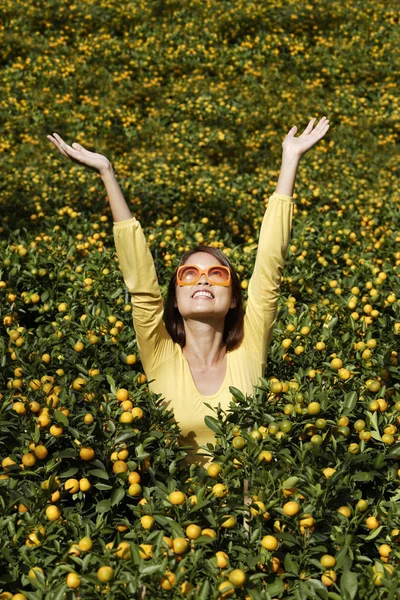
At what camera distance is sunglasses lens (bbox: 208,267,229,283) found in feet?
8.89

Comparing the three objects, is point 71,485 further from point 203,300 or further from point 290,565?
Result: point 203,300

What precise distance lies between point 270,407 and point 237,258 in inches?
101

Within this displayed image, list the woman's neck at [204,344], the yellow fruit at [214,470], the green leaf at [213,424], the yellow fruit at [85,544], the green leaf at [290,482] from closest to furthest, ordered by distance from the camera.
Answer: the yellow fruit at [85,544]
the green leaf at [290,482]
the yellow fruit at [214,470]
the green leaf at [213,424]
the woman's neck at [204,344]

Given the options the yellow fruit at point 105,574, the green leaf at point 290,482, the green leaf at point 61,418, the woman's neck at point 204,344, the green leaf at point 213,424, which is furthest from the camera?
the woman's neck at point 204,344

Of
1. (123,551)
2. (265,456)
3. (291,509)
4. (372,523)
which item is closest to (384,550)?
(372,523)

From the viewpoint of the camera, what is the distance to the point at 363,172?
8.97m

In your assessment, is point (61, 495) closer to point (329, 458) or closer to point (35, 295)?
point (329, 458)

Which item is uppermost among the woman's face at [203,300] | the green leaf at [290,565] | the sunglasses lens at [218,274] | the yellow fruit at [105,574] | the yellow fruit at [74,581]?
the sunglasses lens at [218,274]

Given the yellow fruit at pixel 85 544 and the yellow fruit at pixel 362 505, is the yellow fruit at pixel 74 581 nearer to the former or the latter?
the yellow fruit at pixel 85 544

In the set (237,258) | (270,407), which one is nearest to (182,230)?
(237,258)

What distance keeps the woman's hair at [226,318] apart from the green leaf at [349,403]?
2.14 feet

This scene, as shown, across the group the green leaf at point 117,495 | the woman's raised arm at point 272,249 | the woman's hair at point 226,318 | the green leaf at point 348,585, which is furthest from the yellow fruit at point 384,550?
the woman's hair at point 226,318

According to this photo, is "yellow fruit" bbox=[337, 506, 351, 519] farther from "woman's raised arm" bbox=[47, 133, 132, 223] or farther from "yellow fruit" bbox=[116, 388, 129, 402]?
"woman's raised arm" bbox=[47, 133, 132, 223]

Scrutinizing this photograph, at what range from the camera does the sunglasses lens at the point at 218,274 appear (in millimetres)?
2709
